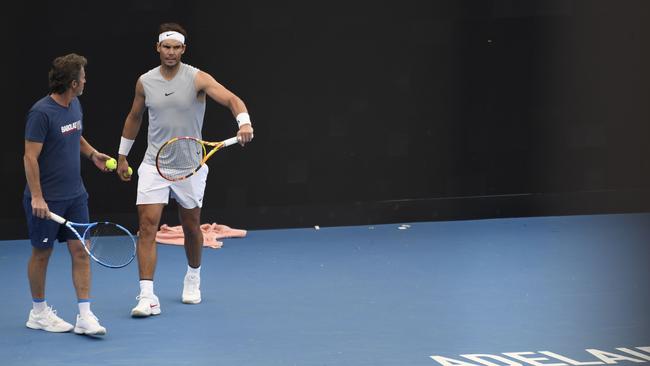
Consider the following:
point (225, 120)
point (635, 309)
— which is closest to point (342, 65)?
point (225, 120)

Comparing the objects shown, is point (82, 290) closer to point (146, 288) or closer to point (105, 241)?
point (105, 241)

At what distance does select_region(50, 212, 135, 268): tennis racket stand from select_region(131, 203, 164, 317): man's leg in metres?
0.17

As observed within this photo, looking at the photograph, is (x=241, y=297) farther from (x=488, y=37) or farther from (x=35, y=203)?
(x=488, y=37)

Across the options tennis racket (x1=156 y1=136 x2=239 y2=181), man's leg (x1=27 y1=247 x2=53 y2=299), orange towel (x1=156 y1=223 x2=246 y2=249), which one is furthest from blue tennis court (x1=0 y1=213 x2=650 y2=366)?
tennis racket (x1=156 y1=136 x2=239 y2=181)

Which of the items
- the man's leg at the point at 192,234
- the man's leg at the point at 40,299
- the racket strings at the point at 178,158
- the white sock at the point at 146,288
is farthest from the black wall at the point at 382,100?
the man's leg at the point at 40,299

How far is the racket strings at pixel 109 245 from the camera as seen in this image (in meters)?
7.23

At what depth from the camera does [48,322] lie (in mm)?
7406

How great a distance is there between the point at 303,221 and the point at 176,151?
330 centimetres

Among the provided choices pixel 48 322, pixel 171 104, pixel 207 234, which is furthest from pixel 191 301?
pixel 207 234

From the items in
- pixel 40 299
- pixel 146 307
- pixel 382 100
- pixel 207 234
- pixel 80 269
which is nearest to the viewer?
pixel 80 269

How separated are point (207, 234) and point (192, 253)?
232 centimetres

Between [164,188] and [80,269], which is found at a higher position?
[164,188]

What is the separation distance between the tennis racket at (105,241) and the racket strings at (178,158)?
59cm

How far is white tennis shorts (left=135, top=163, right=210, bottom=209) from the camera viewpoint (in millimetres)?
7902
